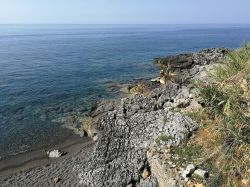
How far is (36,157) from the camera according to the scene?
24812 mm

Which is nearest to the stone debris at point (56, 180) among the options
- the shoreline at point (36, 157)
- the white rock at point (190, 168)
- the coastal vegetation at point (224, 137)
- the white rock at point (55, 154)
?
the shoreline at point (36, 157)

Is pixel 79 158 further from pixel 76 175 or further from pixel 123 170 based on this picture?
pixel 123 170

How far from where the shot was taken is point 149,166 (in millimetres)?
17391

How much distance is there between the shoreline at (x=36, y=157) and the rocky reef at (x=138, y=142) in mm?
3981

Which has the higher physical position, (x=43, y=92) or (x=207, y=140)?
(x=207, y=140)

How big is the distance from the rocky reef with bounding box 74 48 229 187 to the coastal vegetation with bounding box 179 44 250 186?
3.76 ft

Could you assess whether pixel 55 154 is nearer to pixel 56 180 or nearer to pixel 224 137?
pixel 56 180

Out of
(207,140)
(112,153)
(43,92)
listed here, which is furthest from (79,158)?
(43,92)

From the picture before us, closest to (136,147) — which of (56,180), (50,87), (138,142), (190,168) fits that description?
(138,142)

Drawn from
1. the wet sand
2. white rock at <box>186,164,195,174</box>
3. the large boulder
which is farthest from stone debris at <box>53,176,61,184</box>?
white rock at <box>186,164,195,174</box>

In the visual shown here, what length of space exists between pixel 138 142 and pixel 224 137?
647 centimetres

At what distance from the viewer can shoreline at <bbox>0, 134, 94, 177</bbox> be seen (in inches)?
925

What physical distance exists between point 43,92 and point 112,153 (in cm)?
2429

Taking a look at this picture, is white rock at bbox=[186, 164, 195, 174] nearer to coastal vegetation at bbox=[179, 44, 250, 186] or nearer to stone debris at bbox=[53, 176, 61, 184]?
coastal vegetation at bbox=[179, 44, 250, 186]
